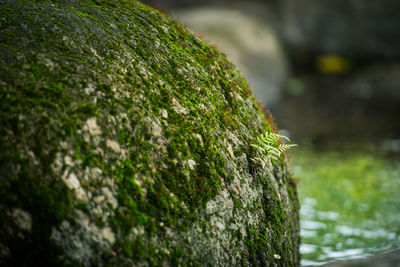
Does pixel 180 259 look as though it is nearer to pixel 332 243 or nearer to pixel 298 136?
pixel 332 243

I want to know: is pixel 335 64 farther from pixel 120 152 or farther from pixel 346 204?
pixel 120 152

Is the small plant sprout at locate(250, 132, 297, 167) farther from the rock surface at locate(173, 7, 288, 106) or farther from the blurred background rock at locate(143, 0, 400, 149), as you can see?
the rock surface at locate(173, 7, 288, 106)

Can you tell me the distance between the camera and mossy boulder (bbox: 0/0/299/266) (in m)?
2.32

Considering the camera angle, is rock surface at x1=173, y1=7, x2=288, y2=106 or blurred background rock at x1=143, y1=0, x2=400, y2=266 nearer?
blurred background rock at x1=143, y1=0, x2=400, y2=266

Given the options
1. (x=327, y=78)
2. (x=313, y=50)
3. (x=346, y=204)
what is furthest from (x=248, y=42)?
(x=346, y=204)

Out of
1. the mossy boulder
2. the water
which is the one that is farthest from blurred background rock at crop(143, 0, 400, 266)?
the mossy boulder

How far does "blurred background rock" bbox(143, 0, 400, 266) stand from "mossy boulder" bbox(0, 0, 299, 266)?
14.9 feet

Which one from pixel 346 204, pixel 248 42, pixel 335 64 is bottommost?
pixel 346 204

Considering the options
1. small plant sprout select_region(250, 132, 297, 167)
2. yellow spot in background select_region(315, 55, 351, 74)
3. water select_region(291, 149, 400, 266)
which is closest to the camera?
small plant sprout select_region(250, 132, 297, 167)

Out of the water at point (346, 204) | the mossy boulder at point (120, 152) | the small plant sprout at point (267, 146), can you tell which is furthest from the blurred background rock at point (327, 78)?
the mossy boulder at point (120, 152)

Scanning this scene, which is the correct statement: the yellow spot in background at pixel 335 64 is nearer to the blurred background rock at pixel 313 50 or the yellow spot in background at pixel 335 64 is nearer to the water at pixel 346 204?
the blurred background rock at pixel 313 50

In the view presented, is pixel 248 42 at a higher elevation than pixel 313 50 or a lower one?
lower

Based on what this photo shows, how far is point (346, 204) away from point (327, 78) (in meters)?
16.2

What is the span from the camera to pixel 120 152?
267cm
